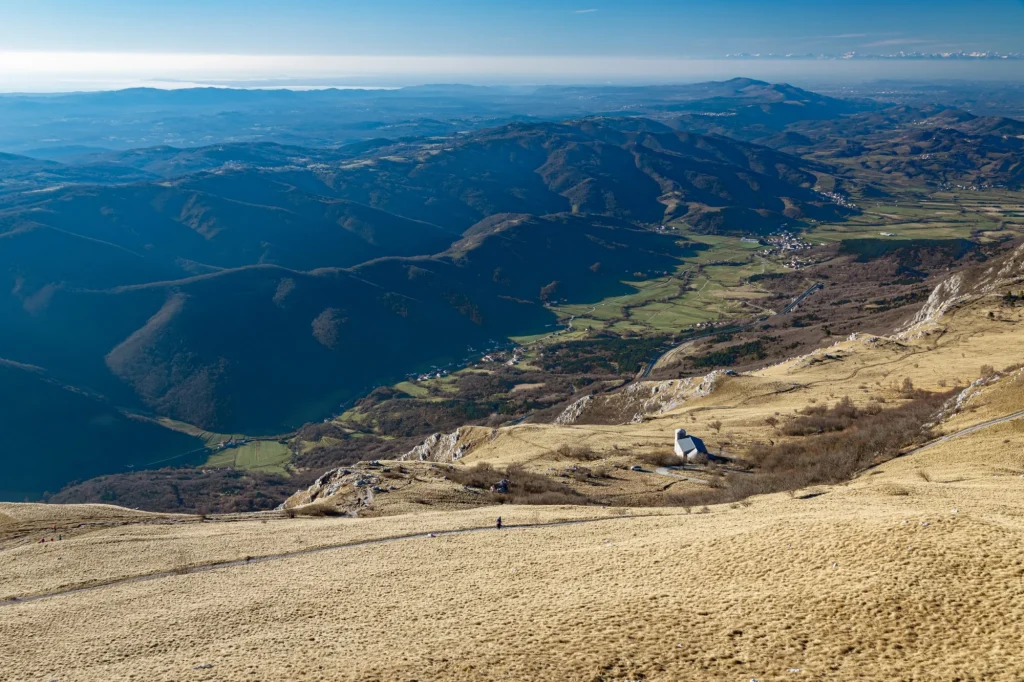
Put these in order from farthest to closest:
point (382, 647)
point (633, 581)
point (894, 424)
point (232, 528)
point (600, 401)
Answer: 1. point (600, 401)
2. point (894, 424)
3. point (232, 528)
4. point (633, 581)
5. point (382, 647)

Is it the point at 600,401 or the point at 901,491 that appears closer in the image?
the point at 901,491

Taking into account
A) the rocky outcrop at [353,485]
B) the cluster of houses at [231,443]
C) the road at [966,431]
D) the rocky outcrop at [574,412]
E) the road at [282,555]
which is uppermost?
the road at [966,431]

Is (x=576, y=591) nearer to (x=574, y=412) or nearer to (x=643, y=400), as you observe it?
(x=643, y=400)

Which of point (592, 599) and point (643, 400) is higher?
point (592, 599)

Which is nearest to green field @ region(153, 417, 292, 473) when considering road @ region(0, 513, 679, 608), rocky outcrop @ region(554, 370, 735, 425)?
rocky outcrop @ region(554, 370, 735, 425)

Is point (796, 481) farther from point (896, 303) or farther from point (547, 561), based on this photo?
point (896, 303)

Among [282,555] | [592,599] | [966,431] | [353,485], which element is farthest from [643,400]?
[592,599]

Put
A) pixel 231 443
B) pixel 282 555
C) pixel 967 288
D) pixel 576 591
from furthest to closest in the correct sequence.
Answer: pixel 231 443 → pixel 967 288 → pixel 282 555 → pixel 576 591

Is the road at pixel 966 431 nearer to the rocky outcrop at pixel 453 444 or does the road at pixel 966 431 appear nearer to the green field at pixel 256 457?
the rocky outcrop at pixel 453 444

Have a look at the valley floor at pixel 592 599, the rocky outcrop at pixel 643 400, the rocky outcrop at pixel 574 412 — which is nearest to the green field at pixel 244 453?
the rocky outcrop at pixel 574 412

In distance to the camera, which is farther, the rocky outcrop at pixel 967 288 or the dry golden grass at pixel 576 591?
the rocky outcrop at pixel 967 288

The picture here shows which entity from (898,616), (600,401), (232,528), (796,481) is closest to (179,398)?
(600,401)
